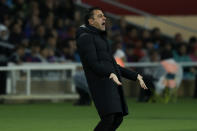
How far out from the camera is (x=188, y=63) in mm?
24625

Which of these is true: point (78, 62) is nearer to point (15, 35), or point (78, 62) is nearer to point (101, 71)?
point (15, 35)

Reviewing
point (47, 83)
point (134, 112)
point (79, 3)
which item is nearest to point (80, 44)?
point (134, 112)

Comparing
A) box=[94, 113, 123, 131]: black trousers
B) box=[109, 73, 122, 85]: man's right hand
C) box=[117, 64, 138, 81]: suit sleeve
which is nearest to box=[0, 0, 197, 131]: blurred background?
box=[117, 64, 138, 81]: suit sleeve

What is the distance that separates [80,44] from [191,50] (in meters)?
17.0

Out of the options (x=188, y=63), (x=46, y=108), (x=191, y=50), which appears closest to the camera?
(x=46, y=108)

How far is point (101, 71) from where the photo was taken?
34.2 ft

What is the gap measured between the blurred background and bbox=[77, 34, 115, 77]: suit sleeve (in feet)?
13.7

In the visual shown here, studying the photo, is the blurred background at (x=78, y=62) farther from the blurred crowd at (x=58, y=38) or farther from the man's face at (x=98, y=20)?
the man's face at (x=98, y=20)

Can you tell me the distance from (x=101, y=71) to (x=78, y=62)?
13.4 m

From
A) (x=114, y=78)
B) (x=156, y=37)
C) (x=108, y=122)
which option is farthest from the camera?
(x=156, y=37)

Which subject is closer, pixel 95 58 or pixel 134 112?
pixel 95 58

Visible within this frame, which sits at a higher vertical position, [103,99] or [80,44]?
[80,44]

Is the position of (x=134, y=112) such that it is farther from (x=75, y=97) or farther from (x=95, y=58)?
(x=95, y=58)

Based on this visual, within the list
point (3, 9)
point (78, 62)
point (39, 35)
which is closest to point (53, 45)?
point (39, 35)
